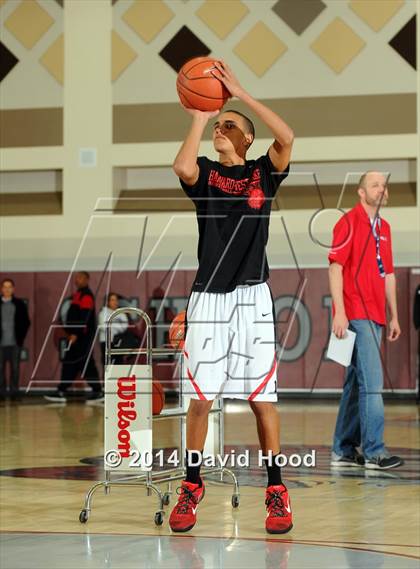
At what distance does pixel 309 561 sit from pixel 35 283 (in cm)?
1729

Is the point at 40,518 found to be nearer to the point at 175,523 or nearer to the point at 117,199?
the point at 175,523

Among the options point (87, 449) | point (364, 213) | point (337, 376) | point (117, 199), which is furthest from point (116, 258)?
point (364, 213)

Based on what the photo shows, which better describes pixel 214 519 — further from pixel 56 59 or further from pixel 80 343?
pixel 56 59

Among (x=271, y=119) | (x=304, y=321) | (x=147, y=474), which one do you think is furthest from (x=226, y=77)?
(x=304, y=321)

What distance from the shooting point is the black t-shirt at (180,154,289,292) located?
20.4ft

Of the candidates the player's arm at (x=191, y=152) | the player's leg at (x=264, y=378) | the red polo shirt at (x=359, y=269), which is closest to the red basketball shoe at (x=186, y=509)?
the player's leg at (x=264, y=378)

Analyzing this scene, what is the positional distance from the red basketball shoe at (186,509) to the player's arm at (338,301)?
2871 millimetres

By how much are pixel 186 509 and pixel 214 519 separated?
0.48 metres

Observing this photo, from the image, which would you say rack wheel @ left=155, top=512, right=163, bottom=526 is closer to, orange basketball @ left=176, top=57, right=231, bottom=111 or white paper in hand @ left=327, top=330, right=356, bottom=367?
orange basketball @ left=176, top=57, right=231, bottom=111

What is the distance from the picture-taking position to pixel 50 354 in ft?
72.0

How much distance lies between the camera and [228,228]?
6254 millimetres

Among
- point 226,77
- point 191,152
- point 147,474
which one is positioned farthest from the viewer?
point 147,474

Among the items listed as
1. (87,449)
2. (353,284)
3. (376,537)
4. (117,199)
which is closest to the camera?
(376,537)

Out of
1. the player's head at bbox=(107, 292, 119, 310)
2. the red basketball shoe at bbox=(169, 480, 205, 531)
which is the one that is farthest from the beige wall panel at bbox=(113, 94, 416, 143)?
the red basketball shoe at bbox=(169, 480, 205, 531)
